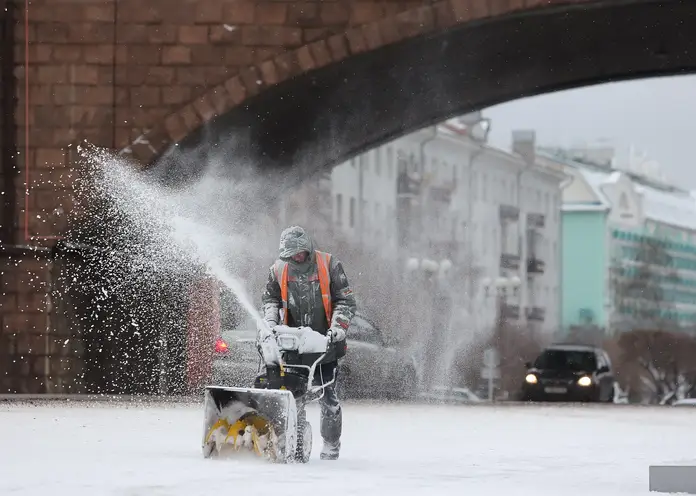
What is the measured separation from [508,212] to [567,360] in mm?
43037

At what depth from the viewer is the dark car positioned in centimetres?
3341

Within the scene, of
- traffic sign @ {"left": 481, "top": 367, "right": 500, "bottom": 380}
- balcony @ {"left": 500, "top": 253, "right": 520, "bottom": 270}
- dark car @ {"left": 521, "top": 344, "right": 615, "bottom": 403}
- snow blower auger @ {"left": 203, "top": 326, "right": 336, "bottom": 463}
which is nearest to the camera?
snow blower auger @ {"left": 203, "top": 326, "right": 336, "bottom": 463}

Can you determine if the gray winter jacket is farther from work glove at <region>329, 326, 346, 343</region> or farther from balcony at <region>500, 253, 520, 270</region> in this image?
balcony at <region>500, 253, 520, 270</region>

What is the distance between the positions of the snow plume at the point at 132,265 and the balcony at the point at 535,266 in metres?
52.5

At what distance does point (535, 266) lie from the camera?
271ft

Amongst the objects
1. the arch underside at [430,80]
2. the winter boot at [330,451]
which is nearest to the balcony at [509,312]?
the arch underside at [430,80]

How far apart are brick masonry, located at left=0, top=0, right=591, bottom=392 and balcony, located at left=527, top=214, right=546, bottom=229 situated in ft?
189

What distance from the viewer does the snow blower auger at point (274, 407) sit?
13117mm

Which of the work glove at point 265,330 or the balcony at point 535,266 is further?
the balcony at point 535,266

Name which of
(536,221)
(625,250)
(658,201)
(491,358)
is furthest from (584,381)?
(658,201)

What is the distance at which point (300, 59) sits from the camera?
2522 centimetres

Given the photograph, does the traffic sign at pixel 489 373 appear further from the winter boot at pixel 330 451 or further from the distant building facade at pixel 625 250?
the winter boot at pixel 330 451

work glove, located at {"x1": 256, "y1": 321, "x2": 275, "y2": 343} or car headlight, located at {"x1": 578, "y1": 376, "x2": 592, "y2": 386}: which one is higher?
work glove, located at {"x1": 256, "y1": 321, "x2": 275, "y2": 343}

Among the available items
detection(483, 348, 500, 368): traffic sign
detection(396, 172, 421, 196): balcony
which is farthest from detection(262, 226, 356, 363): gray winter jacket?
detection(396, 172, 421, 196): balcony
